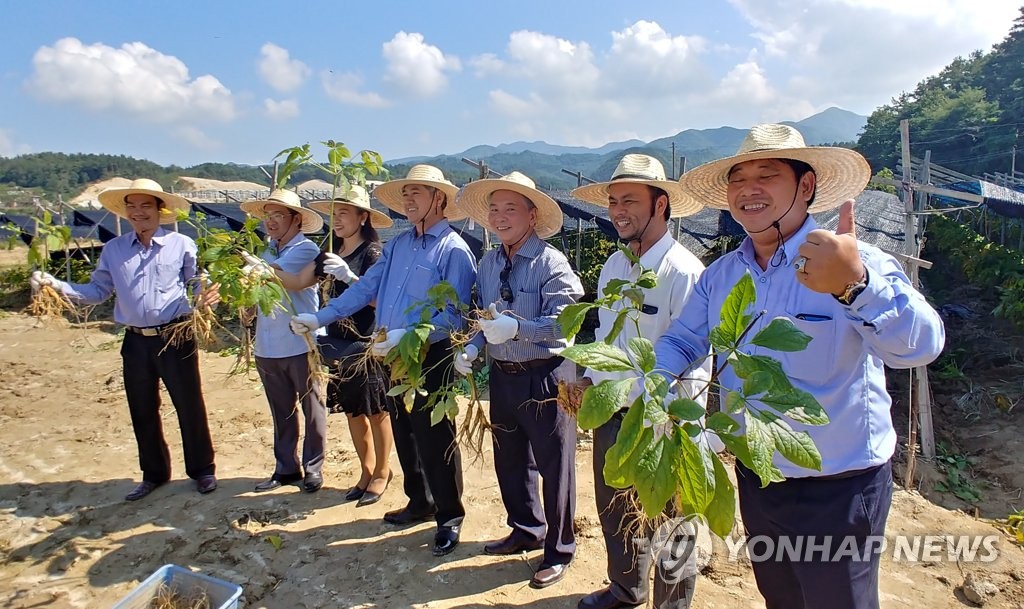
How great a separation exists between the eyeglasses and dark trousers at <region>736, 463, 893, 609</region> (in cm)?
114

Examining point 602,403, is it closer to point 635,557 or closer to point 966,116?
point 635,557

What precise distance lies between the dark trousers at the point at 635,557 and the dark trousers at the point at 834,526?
1.32ft

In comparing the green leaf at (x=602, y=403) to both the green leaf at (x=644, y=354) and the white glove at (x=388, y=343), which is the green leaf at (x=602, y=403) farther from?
the white glove at (x=388, y=343)

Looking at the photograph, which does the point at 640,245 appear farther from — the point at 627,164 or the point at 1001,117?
the point at 1001,117

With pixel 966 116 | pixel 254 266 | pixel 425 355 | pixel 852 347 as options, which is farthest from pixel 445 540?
pixel 966 116

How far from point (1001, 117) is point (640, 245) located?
125 ft

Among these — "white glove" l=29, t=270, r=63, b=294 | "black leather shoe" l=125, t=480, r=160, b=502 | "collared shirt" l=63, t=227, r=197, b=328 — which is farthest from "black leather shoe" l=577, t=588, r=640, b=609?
"white glove" l=29, t=270, r=63, b=294

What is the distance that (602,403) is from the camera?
1014 millimetres

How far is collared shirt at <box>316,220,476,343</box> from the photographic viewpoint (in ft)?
7.84

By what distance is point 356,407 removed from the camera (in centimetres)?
297

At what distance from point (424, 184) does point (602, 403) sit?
1737mm

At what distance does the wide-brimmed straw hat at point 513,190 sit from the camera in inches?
87.0

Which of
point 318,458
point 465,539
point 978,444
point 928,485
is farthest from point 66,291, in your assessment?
point 978,444

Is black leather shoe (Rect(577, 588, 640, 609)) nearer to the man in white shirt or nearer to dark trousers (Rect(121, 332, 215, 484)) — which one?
the man in white shirt
